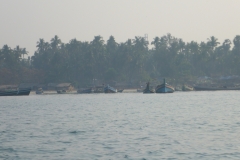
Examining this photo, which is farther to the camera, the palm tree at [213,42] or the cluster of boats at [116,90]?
the palm tree at [213,42]

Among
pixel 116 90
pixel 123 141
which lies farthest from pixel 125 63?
pixel 123 141

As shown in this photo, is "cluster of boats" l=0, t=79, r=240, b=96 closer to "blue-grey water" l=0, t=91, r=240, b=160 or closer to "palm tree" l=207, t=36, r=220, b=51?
"palm tree" l=207, t=36, r=220, b=51

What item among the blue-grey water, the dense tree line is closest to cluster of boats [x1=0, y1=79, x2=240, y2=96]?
the dense tree line

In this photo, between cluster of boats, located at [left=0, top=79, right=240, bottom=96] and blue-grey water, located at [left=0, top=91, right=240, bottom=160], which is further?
cluster of boats, located at [left=0, top=79, right=240, bottom=96]

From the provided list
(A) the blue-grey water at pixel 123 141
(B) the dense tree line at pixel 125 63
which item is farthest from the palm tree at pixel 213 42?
(A) the blue-grey water at pixel 123 141

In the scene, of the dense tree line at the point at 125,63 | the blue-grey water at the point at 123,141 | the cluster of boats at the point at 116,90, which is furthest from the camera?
the dense tree line at the point at 125,63

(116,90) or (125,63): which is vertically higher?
(125,63)

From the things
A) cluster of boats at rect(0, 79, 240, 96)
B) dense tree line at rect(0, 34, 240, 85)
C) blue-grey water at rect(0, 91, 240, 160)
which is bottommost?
blue-grey water at rect(0, 91, 240, 160)

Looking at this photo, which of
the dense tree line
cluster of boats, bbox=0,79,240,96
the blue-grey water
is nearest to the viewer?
the blue-grey water

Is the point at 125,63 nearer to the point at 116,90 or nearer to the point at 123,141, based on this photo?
the point at 116,90

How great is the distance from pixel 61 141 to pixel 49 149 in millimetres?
3046

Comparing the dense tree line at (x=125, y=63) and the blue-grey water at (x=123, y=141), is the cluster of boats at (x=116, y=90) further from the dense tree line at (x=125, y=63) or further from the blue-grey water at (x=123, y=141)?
the blue-grey water at (x=123, y=141)

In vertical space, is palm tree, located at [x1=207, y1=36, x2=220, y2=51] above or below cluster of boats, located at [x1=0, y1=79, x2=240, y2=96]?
above

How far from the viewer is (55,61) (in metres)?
187
